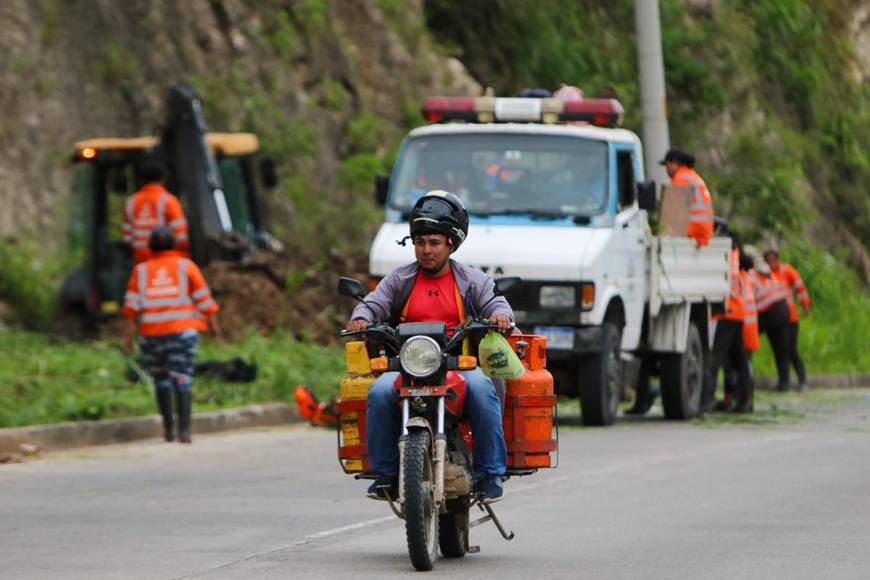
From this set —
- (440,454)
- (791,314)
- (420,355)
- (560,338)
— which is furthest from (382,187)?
(440,454)

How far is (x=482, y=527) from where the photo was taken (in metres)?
11.4

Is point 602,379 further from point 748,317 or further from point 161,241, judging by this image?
point 748,317

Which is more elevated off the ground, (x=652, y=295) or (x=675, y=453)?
(x=652, y=295)

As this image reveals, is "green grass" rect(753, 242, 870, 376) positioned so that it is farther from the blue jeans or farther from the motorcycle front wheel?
the motorcycle front wheel

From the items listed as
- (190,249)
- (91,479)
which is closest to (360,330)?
(91,479)

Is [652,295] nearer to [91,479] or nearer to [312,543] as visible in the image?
[91,479]

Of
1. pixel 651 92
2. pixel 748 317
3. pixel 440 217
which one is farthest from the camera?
pixel 651 92

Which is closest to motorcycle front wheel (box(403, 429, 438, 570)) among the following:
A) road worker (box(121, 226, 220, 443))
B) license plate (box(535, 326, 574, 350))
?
road worker (box(121, 226, 220, 443))

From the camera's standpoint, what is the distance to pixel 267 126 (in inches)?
1288

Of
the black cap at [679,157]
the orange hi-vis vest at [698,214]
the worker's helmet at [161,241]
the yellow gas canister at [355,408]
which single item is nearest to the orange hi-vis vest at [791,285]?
the orange hi-vis vest at [698,214]

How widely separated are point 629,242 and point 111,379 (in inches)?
200

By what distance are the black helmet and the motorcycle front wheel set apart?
0.97 metres

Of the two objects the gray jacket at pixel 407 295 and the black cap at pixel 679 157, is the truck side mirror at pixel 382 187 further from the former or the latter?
the gray jacket at pixel 407 295

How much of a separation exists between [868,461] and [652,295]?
4.80 meters
